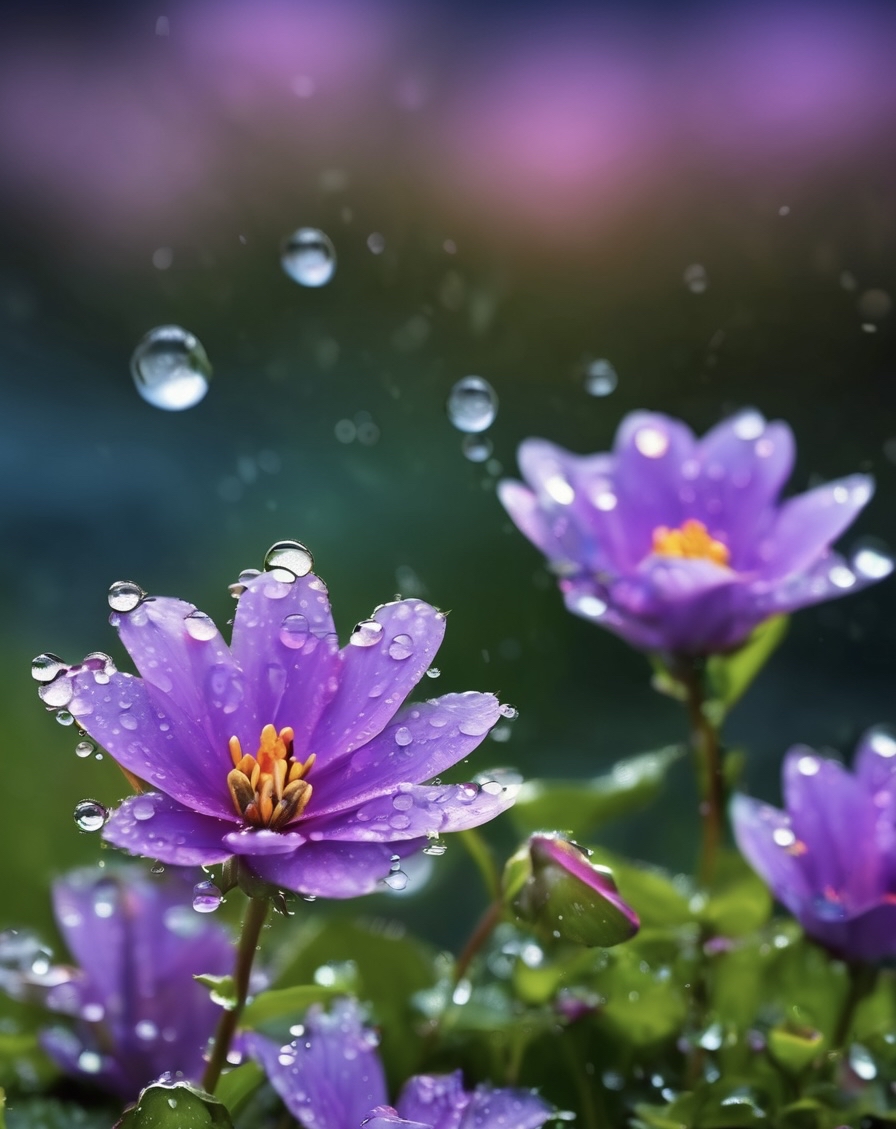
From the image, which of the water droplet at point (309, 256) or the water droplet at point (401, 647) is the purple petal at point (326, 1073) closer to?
the water droplet at point (401, 647)

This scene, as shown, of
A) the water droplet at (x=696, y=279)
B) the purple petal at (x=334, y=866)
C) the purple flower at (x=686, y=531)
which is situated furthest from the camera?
the water droplet at (x=696, y=279)

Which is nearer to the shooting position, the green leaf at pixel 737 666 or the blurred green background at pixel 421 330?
the green leaf at pixel 737 666

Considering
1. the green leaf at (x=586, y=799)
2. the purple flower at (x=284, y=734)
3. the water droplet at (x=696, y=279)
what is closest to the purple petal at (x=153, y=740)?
the purple flower at (x=284, y=734)

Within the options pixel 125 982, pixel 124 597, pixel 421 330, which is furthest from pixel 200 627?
pixel 421 330

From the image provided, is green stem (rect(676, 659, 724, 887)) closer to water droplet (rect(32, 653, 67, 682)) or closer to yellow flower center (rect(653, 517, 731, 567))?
yellow flower center (rect(653, 517, 731, 567))

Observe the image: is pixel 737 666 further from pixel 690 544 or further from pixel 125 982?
pixel 125 982

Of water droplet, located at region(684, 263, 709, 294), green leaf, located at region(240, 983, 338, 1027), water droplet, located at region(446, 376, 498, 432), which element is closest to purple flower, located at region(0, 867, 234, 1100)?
green leaf, located at region(240, 983, 338, 1027)

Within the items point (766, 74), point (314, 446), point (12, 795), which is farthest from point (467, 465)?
point (766, 74)
